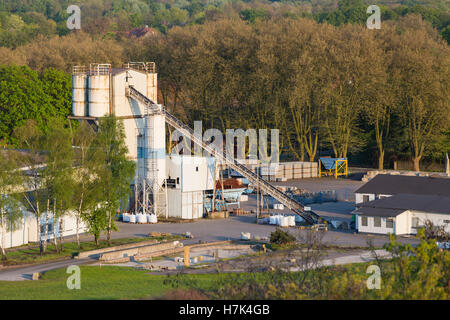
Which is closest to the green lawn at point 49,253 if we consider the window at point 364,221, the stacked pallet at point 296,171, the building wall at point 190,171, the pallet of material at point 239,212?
the building wall at point 190,171

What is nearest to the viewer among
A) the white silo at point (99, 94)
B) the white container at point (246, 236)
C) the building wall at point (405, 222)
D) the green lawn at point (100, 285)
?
the green lawn at point (100, 285)

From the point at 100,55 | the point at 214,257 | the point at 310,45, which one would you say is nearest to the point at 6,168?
the point at 214,257

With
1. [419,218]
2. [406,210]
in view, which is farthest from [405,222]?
[419,218]

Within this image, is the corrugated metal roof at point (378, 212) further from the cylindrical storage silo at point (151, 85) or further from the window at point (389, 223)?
the cylindrical storage silo at point (151, 85)

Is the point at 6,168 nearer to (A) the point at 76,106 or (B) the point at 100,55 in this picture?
(A) the point at 76,106

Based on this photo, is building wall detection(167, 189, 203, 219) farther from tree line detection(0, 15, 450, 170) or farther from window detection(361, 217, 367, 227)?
tree line detection(0, 15, 450, 170)

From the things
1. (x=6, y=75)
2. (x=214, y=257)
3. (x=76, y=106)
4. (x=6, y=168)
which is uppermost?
(x=6, y=75)

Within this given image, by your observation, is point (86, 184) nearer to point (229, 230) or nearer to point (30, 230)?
point (30, 230)

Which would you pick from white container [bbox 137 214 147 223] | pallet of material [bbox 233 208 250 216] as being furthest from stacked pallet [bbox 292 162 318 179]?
white container [bbox 137 214 147 223]
